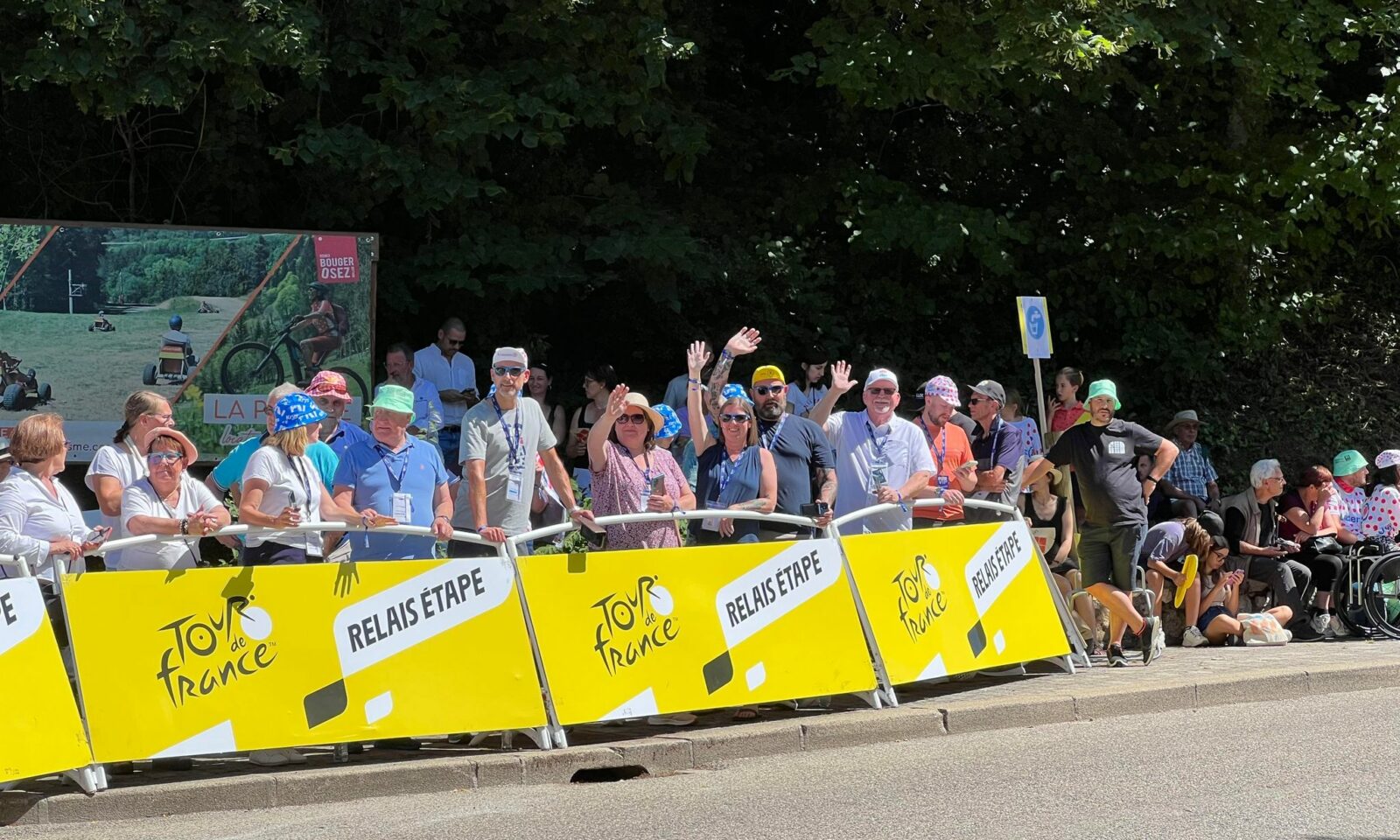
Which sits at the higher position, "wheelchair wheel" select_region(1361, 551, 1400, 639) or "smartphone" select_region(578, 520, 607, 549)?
"smartphone" select_region(578, 520, 607, 549)

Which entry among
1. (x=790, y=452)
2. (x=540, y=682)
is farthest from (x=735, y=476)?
(x=540, y=682)

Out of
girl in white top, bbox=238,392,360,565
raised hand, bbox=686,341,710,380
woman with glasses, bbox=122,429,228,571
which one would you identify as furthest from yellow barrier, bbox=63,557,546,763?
raised hand, bbox=686,341,710,380

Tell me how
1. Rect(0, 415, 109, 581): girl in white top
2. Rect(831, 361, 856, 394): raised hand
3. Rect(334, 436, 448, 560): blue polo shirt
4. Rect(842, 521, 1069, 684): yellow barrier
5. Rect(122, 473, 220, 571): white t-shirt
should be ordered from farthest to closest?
1. Rect(831, 361, 856, 394): raised hand
2. Rect(842, 521, 1069, 684): yellow barrier
3. Rect(334, 436, 448, 560): blue polo shirt
4. Rect(122, 473, 220, 571): white t-shirt
5. Rect(0, 415, 109, 581): girl in white top

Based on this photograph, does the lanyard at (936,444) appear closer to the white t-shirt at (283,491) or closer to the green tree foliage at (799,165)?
the white t-shirt at (283,491)

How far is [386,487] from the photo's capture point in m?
8.59

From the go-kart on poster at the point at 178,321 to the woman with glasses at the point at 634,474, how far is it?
5.46m

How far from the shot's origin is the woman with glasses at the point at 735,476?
945 centimetres

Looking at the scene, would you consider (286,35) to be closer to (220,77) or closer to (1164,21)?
(220,77)

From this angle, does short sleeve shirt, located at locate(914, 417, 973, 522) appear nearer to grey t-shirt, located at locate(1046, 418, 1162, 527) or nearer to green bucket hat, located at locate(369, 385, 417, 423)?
grey t-shirt, located at locate(1046, 418, 1162, 527)

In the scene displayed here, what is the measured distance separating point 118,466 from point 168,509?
1.70 feet

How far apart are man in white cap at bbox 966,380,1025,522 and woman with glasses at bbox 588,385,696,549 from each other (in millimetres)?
2507

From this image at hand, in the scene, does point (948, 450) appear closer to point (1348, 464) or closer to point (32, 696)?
point (1348, 464)

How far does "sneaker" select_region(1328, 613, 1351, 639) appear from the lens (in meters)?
13.0

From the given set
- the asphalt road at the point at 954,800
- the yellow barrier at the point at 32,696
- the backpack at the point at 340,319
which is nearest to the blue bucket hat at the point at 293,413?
the yellow barrier at the point at 32,696
